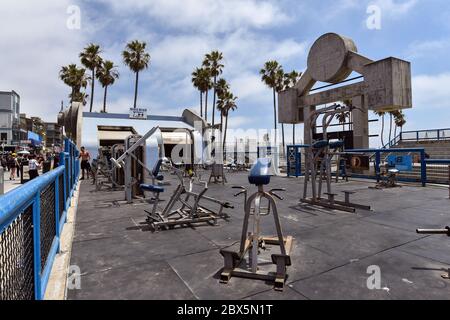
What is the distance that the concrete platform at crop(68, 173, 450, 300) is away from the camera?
9.43 feet

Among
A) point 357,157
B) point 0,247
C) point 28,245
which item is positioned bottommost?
point 28,245

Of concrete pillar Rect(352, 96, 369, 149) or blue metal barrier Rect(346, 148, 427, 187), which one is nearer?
blue metal barrier Rect(346, 148, 427, 187)

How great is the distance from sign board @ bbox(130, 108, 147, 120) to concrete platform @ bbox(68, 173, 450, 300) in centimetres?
2696

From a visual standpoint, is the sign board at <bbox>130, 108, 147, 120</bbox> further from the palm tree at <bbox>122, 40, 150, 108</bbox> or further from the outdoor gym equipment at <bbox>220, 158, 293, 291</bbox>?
the outdoor gym equipment at <bbox>220, 158, 293, 291</bbox>

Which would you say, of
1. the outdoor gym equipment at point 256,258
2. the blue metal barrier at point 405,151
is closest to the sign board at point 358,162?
the blue metal barrier at point 405,151

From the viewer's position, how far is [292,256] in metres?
3.84

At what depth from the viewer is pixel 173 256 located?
389 centimetres

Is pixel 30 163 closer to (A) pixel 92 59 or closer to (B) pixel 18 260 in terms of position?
(B) pixel 18 260

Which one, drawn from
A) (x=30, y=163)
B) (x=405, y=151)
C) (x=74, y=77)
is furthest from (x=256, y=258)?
(x=74, y=77)

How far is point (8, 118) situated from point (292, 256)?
237 feet

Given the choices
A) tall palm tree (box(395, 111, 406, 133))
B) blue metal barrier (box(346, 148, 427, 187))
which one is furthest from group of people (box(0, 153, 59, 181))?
tall palm tree (box(395, 111, 406, 133))
